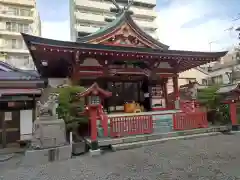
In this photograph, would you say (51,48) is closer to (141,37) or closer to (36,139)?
(36,139)

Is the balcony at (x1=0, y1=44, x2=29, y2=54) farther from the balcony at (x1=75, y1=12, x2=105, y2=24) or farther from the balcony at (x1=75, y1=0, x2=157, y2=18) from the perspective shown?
the balcony at (x1=75, y1=0, x2=157, y2=18)

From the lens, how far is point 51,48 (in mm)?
7961

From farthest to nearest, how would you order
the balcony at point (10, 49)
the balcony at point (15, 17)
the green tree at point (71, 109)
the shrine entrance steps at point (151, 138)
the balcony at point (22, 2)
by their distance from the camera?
1. the balcony at point (22, 2)
2. the balcony at point (10, 49)
3. the balcony at point (15, 17)
4. the green tree at point (71, 109)
5. the shrine entrance steps at point (151, 138)

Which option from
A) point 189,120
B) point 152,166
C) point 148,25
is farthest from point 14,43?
point 152,166

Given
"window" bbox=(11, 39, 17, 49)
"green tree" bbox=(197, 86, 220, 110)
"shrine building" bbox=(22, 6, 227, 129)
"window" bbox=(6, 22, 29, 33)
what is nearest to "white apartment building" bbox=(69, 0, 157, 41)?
"window" bbox=(6, 22, 29, 33)

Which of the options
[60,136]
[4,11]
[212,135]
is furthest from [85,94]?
[4,11]

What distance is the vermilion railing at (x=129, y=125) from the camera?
6934mm

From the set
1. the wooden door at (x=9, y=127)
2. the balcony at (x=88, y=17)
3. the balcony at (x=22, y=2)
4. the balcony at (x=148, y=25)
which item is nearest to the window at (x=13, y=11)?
the balcony at (x=22, y=2)

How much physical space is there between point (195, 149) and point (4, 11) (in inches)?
1424

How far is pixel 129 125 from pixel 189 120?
9.58ft

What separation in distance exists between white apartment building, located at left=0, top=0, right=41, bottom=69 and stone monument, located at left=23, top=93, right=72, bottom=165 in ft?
87.5

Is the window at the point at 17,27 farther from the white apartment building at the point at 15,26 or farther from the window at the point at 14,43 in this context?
the window at the point at 14,43

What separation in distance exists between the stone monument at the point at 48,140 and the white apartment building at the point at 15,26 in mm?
26674

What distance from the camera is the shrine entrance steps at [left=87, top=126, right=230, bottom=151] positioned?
6.55 metres
